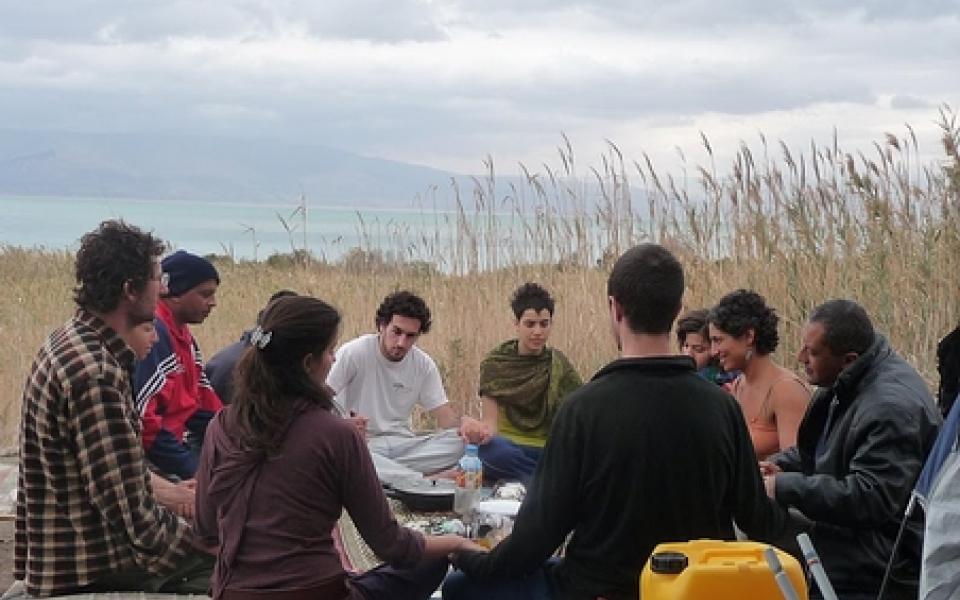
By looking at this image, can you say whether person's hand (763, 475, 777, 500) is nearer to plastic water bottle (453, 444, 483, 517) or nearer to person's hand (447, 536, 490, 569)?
person's hand (447, 536, 490, 569)

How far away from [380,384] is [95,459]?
2.72 m

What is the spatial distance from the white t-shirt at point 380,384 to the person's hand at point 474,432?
0.46 m

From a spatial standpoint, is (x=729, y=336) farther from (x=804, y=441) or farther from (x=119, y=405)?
(x=119, y=405)

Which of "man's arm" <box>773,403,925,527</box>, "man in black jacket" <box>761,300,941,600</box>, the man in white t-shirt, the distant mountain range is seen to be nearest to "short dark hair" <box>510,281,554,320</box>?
the man in white t-shirt

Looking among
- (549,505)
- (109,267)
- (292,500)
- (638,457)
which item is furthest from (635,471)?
(109,267)

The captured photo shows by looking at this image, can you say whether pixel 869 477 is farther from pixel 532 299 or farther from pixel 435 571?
pixel 532 299

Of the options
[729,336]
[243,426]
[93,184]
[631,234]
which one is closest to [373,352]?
[729,336]

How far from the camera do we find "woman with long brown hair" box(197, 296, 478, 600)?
9.91ft

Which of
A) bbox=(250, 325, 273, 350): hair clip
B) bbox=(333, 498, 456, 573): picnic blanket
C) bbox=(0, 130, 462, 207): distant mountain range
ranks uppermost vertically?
bbox=(0, 130, 462, 207): distant mountain range

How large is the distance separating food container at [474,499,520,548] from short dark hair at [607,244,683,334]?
1.44 m

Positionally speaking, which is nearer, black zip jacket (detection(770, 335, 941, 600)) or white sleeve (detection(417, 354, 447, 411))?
black zip jacket (detection(770, 335, 941, 600))

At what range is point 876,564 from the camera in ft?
11.5

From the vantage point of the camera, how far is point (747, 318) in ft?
15.6

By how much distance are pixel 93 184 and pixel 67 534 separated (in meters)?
156
